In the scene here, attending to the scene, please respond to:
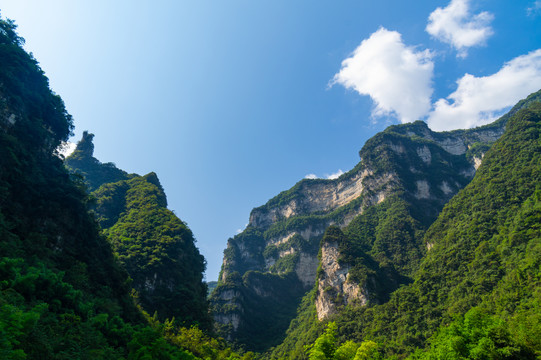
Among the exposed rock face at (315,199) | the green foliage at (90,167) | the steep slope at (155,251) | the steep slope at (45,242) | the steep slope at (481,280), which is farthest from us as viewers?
the exposed rock face at (315,199)

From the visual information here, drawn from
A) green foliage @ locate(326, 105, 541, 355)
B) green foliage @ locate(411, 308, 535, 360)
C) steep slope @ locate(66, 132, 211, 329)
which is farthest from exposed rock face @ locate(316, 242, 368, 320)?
green foliage @ locate(411, 308, 535, 360)

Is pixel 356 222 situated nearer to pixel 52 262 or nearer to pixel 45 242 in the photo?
pixel 45 242

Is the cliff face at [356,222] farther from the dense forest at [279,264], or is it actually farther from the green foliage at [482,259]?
the green foliage at [482,259]

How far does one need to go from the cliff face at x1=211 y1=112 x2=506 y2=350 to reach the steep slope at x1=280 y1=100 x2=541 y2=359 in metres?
9.03

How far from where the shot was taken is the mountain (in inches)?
2987

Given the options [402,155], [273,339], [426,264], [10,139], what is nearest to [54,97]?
[10,139]

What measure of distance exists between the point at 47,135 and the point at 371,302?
62.3m

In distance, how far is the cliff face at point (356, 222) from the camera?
Answer: 76.8 m

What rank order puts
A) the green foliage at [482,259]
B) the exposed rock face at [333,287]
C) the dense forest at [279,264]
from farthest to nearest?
the exposed rock face at [333,287], the green foliage at [482,259], the dense forest at [279,264]

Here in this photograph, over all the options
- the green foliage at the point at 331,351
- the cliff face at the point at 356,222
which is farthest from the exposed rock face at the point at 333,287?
the green foliage at the point at 331,351

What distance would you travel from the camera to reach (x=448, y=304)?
162 ft

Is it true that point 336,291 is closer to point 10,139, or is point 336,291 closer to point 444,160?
point 10,139

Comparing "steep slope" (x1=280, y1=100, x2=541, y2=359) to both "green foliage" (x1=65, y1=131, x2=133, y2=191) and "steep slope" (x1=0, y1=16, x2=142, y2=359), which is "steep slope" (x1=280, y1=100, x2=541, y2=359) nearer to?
"steep slope" (x1=0, y1=16, x2=142, y2=359)

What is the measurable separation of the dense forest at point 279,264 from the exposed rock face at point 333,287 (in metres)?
0.32
